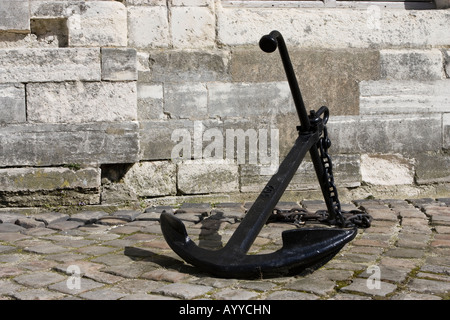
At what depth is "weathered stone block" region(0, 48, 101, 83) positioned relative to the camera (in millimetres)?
4332

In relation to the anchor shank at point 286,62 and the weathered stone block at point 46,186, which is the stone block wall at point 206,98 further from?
the anchor shank at point 286,62

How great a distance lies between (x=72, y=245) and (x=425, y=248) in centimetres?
204

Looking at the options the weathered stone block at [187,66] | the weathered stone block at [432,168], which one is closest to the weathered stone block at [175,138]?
the weathered stone block at [187,66]

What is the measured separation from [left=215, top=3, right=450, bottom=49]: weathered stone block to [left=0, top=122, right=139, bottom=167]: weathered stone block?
3.82 feet

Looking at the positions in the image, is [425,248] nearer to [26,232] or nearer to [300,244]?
[300,244]

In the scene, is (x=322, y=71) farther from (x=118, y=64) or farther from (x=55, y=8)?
(x=55, y=8)

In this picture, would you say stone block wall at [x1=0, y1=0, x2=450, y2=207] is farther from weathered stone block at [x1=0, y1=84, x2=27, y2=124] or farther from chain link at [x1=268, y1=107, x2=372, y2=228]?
chain link at [x1=268, y1=107, x2=372, y2=228]

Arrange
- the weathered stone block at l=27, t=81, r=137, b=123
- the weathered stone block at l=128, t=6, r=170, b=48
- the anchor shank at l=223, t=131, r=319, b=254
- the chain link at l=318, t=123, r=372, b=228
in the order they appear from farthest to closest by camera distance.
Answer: the weathered stone block at l=128, t=6, r=170, b=48, the weathered stone block at l=27, t=81, r=137, b=123, the chain link at l=318, t=123, r=372, b=228, the anchor shank at l=223, t=131, r=319, b=254

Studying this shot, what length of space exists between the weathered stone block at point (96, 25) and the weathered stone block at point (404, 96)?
2111 mm

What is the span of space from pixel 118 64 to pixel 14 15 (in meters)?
0.84

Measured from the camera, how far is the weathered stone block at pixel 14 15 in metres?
4.29

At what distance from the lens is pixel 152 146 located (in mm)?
4672

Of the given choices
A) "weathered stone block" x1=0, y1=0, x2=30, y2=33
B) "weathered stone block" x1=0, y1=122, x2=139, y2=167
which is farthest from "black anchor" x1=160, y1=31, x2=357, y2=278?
"weathered stone block" x1=0, y1=0, x2=30, y2=33

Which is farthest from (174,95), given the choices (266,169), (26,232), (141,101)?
(26,232)
